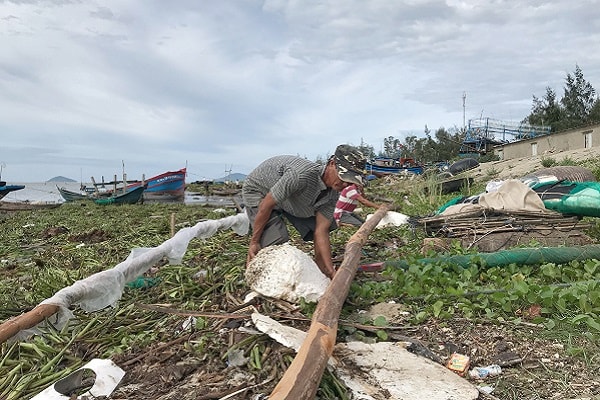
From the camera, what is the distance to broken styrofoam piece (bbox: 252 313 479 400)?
2.09 m

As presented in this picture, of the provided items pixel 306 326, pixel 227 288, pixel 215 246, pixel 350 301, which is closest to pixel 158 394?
pixel 306 326

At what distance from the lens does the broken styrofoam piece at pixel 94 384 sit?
2121 mm

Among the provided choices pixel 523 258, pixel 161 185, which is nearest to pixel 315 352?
pixel 523 258

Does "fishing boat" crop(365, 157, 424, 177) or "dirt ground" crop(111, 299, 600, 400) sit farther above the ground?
"fishing boat" crop(365, 157, 424, 177)

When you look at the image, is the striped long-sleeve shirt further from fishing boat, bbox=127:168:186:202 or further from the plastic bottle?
fishing boat, bbox=127:168:186:202

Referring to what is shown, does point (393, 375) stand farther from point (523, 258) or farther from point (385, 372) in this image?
point (523, 258)

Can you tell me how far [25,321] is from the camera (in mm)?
2596

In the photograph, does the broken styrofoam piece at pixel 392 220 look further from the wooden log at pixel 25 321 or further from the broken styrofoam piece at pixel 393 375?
the wooden log at pixel 25 321

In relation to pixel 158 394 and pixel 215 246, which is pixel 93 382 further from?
pixel 215 246

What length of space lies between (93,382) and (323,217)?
2112 millimetres

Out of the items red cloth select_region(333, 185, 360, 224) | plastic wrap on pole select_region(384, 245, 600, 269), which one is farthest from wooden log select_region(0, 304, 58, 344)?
plastic wrap on pole select_region(384, 245, 600, 269)

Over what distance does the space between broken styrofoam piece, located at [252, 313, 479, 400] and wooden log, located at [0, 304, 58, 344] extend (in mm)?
1267

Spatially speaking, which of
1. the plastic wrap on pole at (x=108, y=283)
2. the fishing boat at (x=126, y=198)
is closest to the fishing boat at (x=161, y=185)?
the fishing boat at (x=126, y=198)

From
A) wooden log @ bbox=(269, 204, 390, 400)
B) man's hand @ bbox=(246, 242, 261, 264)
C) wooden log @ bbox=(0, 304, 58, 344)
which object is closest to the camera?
wooden log @ bbox=(269, 204, 390, 400)
